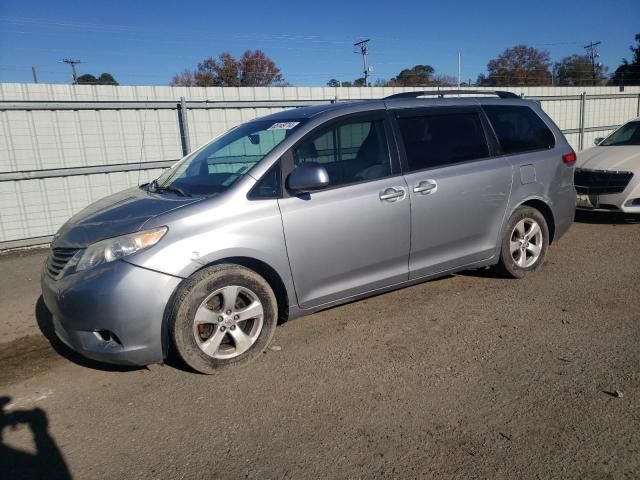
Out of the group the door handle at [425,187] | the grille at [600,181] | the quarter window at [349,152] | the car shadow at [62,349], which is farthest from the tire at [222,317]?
the grille at [600,181]

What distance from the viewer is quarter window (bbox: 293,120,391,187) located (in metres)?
3.90

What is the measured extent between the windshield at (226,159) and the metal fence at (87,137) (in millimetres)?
4258

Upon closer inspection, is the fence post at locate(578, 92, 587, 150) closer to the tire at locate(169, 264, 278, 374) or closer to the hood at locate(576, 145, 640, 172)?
the hood at locate(576, 145, 640, 172)

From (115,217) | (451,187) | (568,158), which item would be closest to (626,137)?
(568,158)

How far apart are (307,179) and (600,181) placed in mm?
5663

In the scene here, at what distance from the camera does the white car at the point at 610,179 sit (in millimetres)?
7188

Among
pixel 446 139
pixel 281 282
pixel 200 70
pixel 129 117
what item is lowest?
Answer: pixel 281 282

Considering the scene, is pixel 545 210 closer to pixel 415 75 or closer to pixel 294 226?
pixel 294 226

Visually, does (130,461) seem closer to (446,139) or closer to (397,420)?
(397,420)

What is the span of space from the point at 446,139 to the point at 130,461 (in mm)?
3497

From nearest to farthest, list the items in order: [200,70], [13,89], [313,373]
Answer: [313,373]
[13,89]
[200,70]

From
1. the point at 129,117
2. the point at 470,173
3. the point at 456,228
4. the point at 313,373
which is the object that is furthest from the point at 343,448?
the point at 129,117

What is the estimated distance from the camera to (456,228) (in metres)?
4.48

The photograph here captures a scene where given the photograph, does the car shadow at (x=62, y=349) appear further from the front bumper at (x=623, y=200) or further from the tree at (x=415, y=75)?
the tree at (x=415, y=75)
